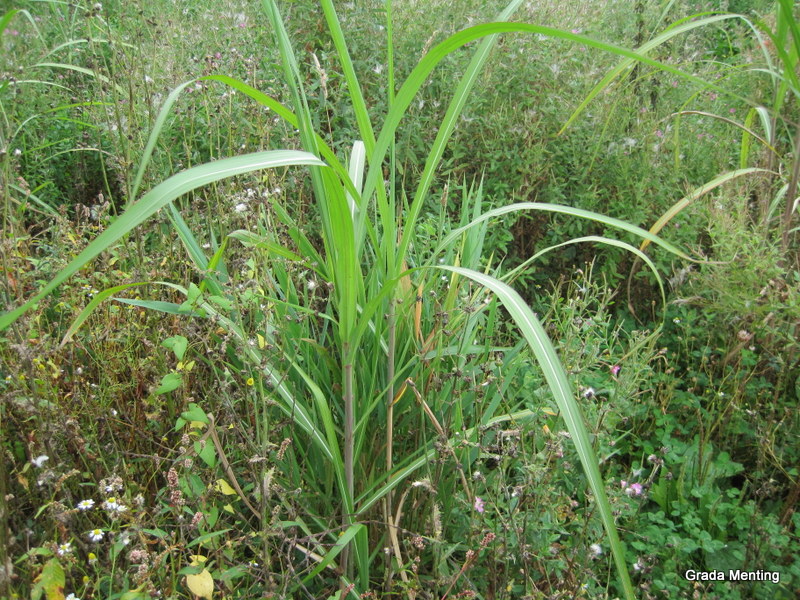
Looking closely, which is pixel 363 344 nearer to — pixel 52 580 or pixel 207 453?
pixel 207 453

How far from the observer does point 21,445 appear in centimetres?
177

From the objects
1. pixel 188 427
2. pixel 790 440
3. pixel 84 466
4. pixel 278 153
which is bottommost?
pixel 790 440

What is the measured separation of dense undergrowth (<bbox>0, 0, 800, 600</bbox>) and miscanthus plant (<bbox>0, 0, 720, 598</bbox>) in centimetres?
1

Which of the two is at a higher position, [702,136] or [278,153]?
[278,153]

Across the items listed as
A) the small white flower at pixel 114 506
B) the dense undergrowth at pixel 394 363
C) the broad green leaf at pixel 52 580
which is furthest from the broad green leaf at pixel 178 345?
the broad green leaf at pixel 52 580

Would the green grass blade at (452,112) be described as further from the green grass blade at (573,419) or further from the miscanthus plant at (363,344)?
the green grass blade at (573,419)

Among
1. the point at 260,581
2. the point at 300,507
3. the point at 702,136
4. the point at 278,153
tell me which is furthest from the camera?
the point at 702,136

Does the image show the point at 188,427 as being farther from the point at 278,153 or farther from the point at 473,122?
the point at 473,122

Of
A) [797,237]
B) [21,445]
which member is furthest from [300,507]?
[797,237]

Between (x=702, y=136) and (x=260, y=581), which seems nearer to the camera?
(x=260, y=581)

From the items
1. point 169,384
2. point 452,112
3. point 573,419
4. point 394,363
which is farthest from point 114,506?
point 452,112

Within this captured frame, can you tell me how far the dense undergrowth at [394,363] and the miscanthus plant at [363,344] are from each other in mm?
11

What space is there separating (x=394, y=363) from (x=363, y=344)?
0.13 m

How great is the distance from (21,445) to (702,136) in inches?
125
